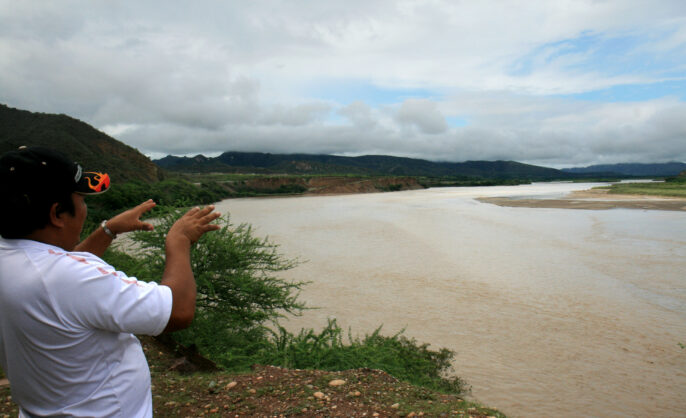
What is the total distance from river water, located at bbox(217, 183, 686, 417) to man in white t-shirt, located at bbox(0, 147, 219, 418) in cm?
749

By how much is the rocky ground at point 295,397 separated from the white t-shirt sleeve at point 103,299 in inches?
106

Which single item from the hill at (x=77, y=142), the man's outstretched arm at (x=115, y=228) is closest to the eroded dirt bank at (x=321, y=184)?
the hill at (x=77, y=142)

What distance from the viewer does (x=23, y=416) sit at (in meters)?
1.57

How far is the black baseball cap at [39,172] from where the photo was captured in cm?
136

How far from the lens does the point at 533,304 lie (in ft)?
44.3

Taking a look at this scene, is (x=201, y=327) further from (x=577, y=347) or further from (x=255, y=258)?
(x=577, y=347)

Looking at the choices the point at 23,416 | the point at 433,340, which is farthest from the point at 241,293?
the point at 23,416

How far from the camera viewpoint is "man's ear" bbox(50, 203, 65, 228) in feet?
4.71

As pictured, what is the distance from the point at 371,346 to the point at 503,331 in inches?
233

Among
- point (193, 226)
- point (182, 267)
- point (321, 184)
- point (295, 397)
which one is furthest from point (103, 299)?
point (321, 184)

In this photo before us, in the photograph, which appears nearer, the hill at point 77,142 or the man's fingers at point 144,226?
the man's fingers at point 144,226

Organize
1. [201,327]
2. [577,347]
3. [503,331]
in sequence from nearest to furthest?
[201,327], [577,347], [503,331]

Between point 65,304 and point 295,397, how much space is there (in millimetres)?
3144

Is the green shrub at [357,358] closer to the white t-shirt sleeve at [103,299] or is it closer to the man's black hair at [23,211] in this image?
the white t-shirt sleeve at [103,299]
